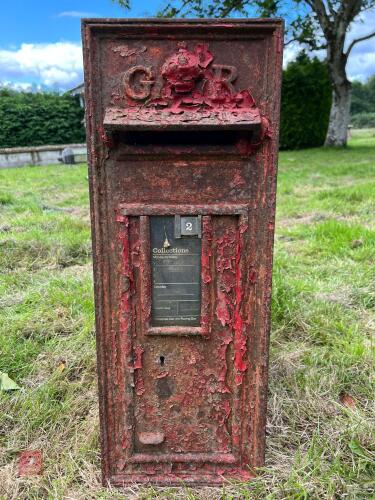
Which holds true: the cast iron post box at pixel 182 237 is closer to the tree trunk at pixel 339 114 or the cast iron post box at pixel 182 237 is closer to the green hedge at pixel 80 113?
the tree trunk at pixel 339 114

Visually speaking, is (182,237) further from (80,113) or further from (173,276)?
(80,113)

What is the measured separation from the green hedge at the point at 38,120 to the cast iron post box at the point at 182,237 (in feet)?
62.6

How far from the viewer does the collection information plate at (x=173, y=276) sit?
154 centimetres

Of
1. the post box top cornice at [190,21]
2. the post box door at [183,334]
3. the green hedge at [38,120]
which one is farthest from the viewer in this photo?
the green hedge at [38,120]

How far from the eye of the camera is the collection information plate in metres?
1.54

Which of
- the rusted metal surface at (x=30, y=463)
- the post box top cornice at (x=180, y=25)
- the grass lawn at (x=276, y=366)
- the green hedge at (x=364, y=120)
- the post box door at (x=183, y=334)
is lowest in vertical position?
the rusted metal surface at (x=30, y=463)

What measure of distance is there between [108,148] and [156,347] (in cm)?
72

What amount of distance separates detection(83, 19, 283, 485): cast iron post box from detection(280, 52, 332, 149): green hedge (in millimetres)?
14256

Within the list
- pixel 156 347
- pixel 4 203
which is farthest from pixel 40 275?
pixel 4 203

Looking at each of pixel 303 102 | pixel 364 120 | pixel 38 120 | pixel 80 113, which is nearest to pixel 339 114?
pixel 303 102

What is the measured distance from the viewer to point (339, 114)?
14.2 m

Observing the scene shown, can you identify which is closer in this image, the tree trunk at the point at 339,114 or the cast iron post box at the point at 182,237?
the cast iron post box at the point at 182,237

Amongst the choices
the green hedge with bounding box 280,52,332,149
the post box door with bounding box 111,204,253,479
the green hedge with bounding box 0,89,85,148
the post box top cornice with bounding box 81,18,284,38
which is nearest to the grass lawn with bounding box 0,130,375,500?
the post box door with bounding box 111,204,253,479

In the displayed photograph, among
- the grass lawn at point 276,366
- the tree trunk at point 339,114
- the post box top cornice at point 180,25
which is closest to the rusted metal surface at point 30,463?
the grass lawn at point 276,366
